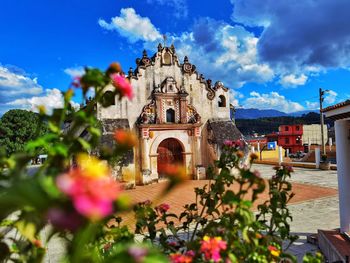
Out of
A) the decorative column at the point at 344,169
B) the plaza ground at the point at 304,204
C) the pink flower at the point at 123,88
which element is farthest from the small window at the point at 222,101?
the pink flower at the point at 123,88

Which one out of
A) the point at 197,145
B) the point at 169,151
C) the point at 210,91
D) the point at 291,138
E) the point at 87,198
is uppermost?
the point at 210,91

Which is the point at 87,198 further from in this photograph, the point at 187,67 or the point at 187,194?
the point at 187,67

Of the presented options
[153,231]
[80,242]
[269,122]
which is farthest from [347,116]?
[269,122]

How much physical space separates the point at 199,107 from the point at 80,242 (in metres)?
16.2

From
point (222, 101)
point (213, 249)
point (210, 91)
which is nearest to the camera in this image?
point (213, 249)

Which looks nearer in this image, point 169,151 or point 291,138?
point 169,151

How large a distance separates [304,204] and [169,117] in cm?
Result: 828

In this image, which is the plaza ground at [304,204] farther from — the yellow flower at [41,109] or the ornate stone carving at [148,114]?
the ornate stone carving at [148,114]

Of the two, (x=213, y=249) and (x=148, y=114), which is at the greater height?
(x=148, y=114)

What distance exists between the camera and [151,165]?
50.0 feet

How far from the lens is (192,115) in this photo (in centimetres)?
1625

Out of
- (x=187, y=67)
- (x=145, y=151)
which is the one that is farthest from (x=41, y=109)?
(x=187, y=67)

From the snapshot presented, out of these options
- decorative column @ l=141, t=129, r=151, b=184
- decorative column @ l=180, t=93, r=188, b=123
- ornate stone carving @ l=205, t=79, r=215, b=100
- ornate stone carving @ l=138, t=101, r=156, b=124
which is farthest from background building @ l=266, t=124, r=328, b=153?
decorative column @ l=141, t=129, r=151, b=184

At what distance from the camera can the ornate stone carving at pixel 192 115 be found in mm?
16188
